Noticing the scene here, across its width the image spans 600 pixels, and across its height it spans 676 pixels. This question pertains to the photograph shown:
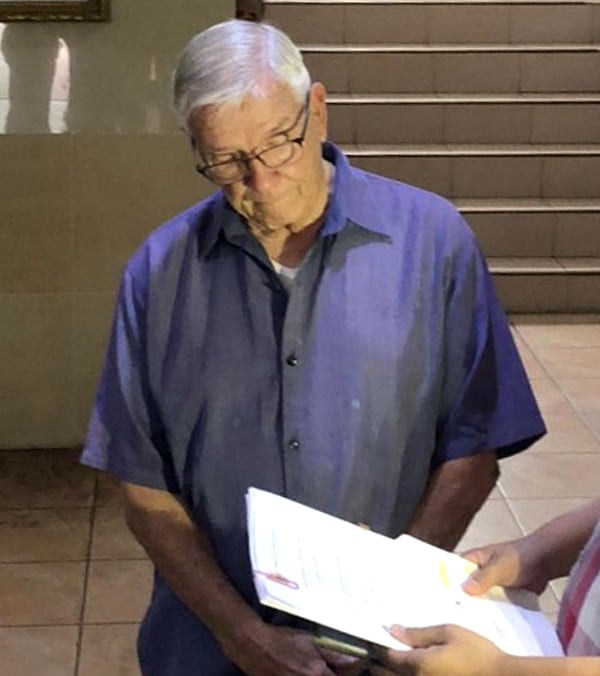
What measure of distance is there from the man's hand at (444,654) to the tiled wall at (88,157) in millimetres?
2732

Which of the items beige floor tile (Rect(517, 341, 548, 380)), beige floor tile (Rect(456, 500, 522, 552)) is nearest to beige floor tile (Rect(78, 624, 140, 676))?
beige floor tile (Rect(456, 500, 522, 552))

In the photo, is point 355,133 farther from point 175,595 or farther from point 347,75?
point 175,595

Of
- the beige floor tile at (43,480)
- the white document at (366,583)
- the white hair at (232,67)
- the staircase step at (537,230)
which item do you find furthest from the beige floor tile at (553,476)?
the white hair at (232,67)

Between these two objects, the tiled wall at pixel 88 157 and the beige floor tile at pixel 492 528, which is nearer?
the beige floor tile at pixel 492 528

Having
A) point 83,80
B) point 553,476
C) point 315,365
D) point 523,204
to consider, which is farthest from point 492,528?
point 523,204

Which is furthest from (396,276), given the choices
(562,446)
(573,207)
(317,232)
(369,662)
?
(573,207)

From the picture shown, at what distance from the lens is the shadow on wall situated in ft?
12.6

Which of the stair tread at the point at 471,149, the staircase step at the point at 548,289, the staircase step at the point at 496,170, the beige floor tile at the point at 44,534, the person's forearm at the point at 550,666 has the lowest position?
the beige floor tile at the point at 44,534

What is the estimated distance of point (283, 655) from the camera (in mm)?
1493

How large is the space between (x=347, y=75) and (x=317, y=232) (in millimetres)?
5173

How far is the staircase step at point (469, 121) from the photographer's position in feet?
21.0

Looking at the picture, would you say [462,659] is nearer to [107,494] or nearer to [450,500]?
[450,500]

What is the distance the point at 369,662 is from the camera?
4.37ft

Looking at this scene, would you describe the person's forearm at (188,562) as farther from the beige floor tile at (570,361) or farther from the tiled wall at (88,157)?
the beige floor tile at (570,361)
